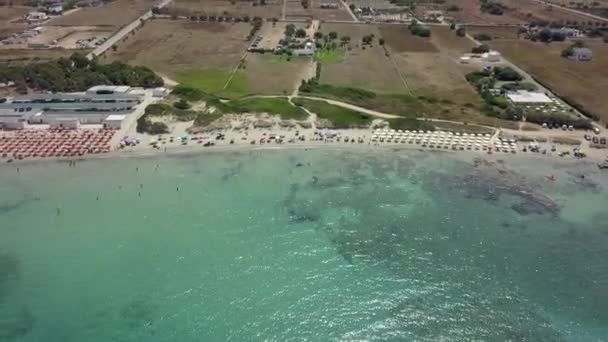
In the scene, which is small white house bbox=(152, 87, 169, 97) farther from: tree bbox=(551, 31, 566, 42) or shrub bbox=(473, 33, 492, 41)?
tree bbox=(551, 31, 566, 42)

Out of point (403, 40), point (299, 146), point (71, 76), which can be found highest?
point (403, 40)

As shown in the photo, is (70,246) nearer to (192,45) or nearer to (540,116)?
(540,116)

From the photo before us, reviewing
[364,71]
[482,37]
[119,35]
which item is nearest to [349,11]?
[482,37]

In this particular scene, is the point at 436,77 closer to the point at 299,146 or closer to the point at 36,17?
the point at 299,146

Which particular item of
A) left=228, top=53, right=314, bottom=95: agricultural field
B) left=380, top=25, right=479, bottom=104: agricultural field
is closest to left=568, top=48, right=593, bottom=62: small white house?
left=380, top=25, right=479, bottom=104: agricultural field

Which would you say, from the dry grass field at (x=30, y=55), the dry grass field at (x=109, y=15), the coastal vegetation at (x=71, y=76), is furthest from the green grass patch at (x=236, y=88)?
the dry grass field at (x=109, y=15)

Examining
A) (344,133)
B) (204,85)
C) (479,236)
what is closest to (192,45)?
(204,85)
